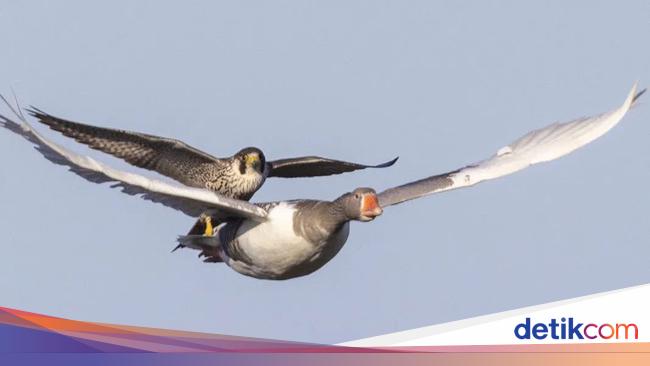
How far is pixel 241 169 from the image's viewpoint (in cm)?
1848

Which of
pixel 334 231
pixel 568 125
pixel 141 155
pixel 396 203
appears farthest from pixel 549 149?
pixel 141 155

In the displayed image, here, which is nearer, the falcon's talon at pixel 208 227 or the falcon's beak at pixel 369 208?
the falcon's beak at pixel 369 208

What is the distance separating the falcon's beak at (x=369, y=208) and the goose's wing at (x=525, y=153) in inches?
51.9

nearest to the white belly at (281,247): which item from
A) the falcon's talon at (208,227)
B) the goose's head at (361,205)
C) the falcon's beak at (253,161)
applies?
the goose's head at (361,205)

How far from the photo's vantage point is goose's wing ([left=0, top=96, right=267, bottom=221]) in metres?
13.7

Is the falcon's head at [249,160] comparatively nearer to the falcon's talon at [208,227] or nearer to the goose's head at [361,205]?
the falcon's talon at [208,227]

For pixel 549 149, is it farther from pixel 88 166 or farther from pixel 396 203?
pixel 88 166

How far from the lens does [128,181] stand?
14078 millimetres

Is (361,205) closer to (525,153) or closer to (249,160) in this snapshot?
(525,153)

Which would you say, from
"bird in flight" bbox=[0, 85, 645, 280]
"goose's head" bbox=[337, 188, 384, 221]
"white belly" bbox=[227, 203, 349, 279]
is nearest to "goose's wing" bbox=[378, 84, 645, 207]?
"bird in flight" bbox=[0, 85, 645, 280]

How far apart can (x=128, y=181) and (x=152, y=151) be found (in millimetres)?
4603

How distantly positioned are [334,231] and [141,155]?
4.39 meters

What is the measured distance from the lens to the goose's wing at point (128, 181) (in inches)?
540

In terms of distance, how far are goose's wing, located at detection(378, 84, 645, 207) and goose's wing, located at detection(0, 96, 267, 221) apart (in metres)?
1.72
